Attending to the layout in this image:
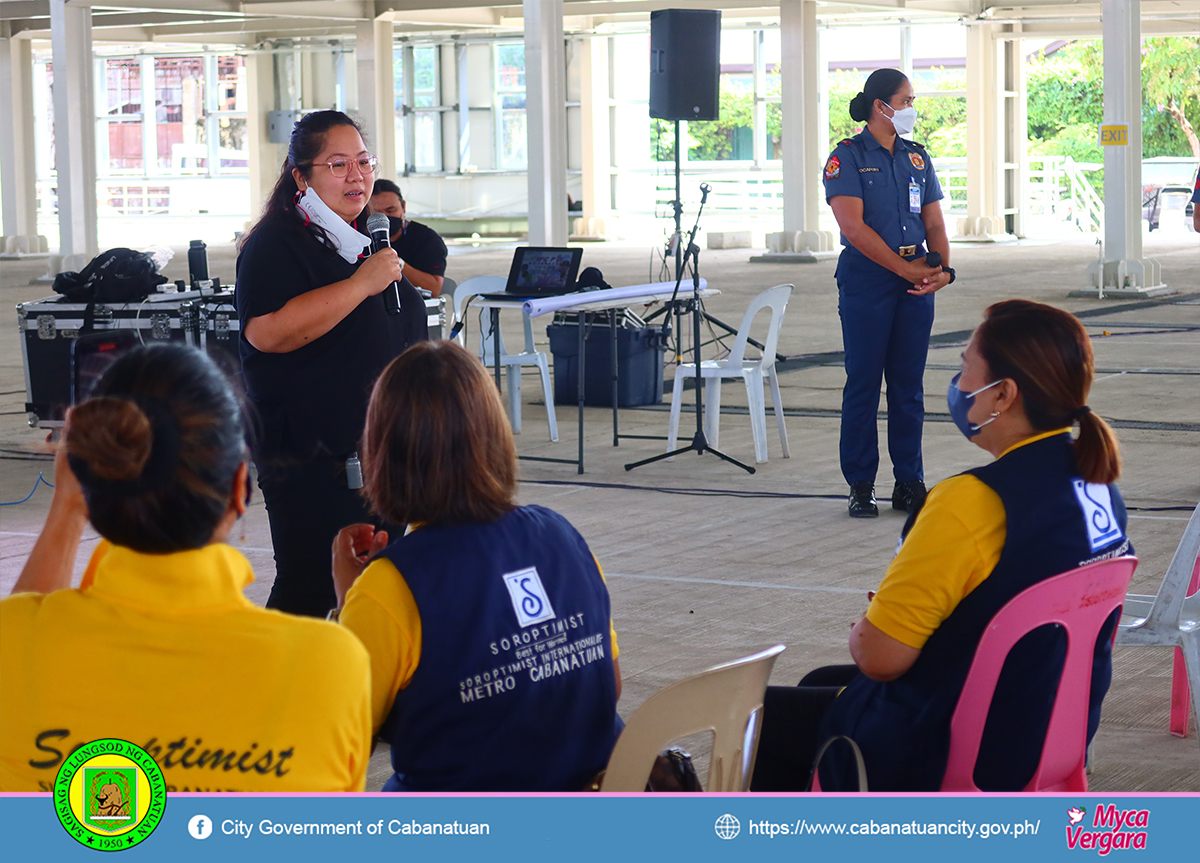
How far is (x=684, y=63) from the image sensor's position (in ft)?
32.5

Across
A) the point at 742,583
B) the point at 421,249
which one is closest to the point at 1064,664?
the point at 742,583

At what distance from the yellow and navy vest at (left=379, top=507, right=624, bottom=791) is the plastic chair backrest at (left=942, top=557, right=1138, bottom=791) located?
52 cm

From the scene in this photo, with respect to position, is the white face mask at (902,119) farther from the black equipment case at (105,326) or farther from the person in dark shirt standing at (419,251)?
the black equipment case at (105,326)

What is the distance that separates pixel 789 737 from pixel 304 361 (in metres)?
1.25

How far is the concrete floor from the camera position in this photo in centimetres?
379

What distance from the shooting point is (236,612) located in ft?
4.58

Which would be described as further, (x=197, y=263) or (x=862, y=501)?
(x=197, y=263)

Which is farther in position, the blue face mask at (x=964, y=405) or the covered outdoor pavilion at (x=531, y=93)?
the covered outdoor pavilion at (x=531, y=93)

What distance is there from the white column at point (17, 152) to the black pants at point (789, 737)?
2227 cm

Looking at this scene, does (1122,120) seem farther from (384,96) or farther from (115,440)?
(115,440)

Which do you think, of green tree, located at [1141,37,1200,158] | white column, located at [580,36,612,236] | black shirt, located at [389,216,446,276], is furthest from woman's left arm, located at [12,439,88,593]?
green tree, located at [1141,37,1200,158]

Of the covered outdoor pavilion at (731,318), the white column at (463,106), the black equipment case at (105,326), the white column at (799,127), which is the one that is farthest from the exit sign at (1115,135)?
the white column at (463,106)

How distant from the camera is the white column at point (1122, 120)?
13.3m
